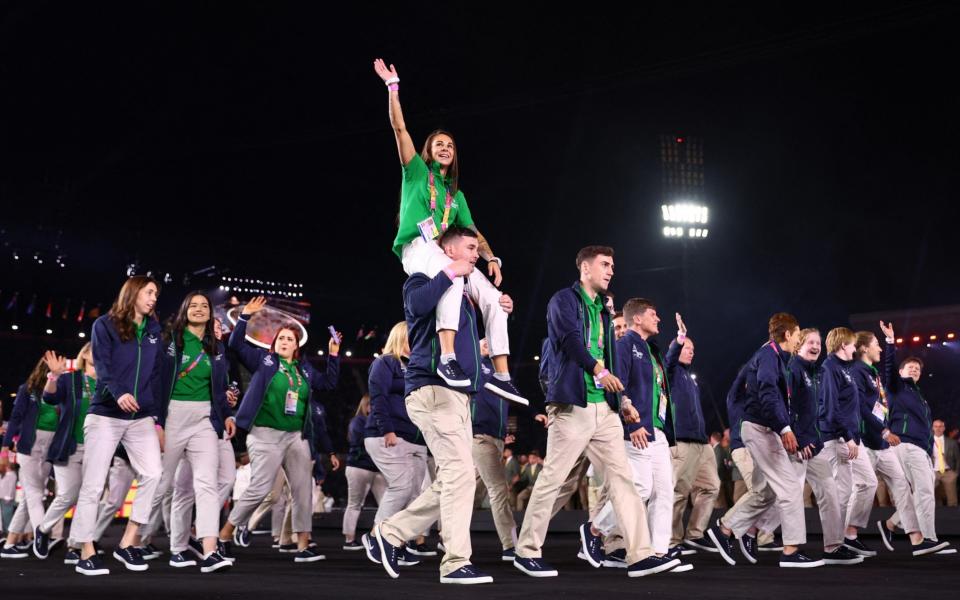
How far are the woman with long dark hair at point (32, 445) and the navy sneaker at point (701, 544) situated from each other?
6295 mm

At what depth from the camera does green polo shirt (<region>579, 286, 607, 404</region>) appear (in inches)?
235

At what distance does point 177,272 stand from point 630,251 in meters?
13.0

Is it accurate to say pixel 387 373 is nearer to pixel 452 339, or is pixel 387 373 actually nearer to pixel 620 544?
pixel 620 544

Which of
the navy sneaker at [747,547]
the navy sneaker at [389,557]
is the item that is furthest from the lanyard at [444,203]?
the navy sneaker at [747,547]

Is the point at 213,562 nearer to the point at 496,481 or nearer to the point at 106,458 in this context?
the point at 106,458

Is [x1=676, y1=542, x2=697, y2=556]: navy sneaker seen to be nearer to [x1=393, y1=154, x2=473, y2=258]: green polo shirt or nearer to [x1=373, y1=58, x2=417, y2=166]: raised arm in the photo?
[x1=393, y1=154, x2=473, y2=258]: green polo shirt

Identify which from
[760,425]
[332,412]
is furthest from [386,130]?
[760,425]

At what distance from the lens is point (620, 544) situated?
7.30 metres

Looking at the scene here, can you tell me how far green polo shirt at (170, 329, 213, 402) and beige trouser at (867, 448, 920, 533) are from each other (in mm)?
5918

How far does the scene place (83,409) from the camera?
880cm

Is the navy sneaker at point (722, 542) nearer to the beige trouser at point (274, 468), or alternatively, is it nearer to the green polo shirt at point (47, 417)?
the beige trouser at point (274, 468)

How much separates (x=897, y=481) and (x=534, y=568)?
457cm

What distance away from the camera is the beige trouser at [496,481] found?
24.4 ft

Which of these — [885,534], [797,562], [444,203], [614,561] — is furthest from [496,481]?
[885,534]
